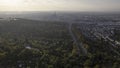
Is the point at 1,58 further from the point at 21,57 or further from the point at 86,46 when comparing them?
the point at 86,46

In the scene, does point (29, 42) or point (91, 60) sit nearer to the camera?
point (91, 60)

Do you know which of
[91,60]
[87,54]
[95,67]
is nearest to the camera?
[95,67]

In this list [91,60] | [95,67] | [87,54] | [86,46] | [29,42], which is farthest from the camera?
[29,42]

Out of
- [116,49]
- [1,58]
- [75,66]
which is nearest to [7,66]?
[1,58]

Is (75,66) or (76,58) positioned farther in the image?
(76,58)

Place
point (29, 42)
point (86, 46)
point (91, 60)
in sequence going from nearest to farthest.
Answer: point (91, 60) < point (86, 46) < point (29, 42)

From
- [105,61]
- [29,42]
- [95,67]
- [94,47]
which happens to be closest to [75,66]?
[95,67]

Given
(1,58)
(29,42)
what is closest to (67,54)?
(1,58)

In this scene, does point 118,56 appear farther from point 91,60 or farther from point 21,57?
point 21,57

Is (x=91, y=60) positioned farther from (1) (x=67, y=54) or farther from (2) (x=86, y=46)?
(2) (x=86, y=46)
